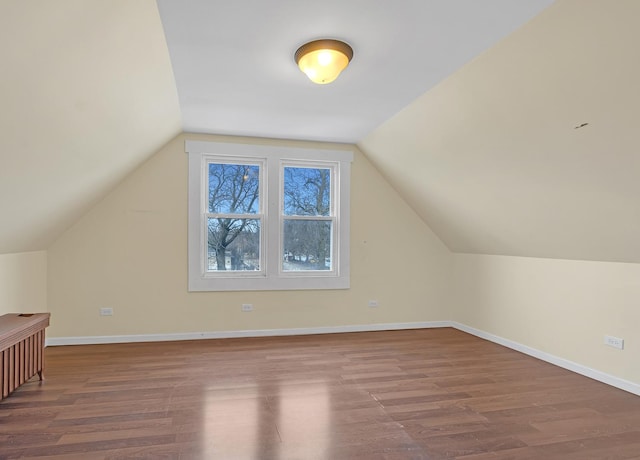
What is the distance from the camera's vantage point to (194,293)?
183 inches

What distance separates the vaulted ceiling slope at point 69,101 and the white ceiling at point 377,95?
1cm

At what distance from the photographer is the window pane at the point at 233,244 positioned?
15.8 feet

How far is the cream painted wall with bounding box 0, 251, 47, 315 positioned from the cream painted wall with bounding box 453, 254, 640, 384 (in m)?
4.99

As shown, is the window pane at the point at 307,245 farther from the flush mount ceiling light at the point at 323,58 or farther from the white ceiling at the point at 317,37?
the flush mount ceiling light at the point at 323,58

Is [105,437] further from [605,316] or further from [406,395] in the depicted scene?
[605,316]

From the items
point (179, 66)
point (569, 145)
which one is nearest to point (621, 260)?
point (569, 145)

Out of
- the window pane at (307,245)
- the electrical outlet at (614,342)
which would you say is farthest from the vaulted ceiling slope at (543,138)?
the window pane at (307,245)

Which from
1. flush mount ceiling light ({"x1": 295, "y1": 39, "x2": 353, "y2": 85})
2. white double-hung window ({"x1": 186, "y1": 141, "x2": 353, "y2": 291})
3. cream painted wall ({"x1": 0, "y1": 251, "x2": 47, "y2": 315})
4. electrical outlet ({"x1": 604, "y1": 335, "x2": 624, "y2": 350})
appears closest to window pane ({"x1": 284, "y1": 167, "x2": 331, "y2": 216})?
white double-hung window ({"x1": 186, "y1": 141, "x2": 353, "y2": 291})

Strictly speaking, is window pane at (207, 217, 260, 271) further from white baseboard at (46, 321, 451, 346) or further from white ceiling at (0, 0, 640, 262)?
→ white ceiling at (0, 0, 640, 262)

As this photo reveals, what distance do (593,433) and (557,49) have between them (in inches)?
91.3

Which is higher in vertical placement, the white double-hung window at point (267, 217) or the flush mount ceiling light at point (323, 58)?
the flush mount ceiling light at point (323, 58)

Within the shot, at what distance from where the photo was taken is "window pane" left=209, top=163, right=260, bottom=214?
484cm

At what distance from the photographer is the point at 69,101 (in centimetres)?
226

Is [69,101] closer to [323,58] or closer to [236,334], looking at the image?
[323,58]
